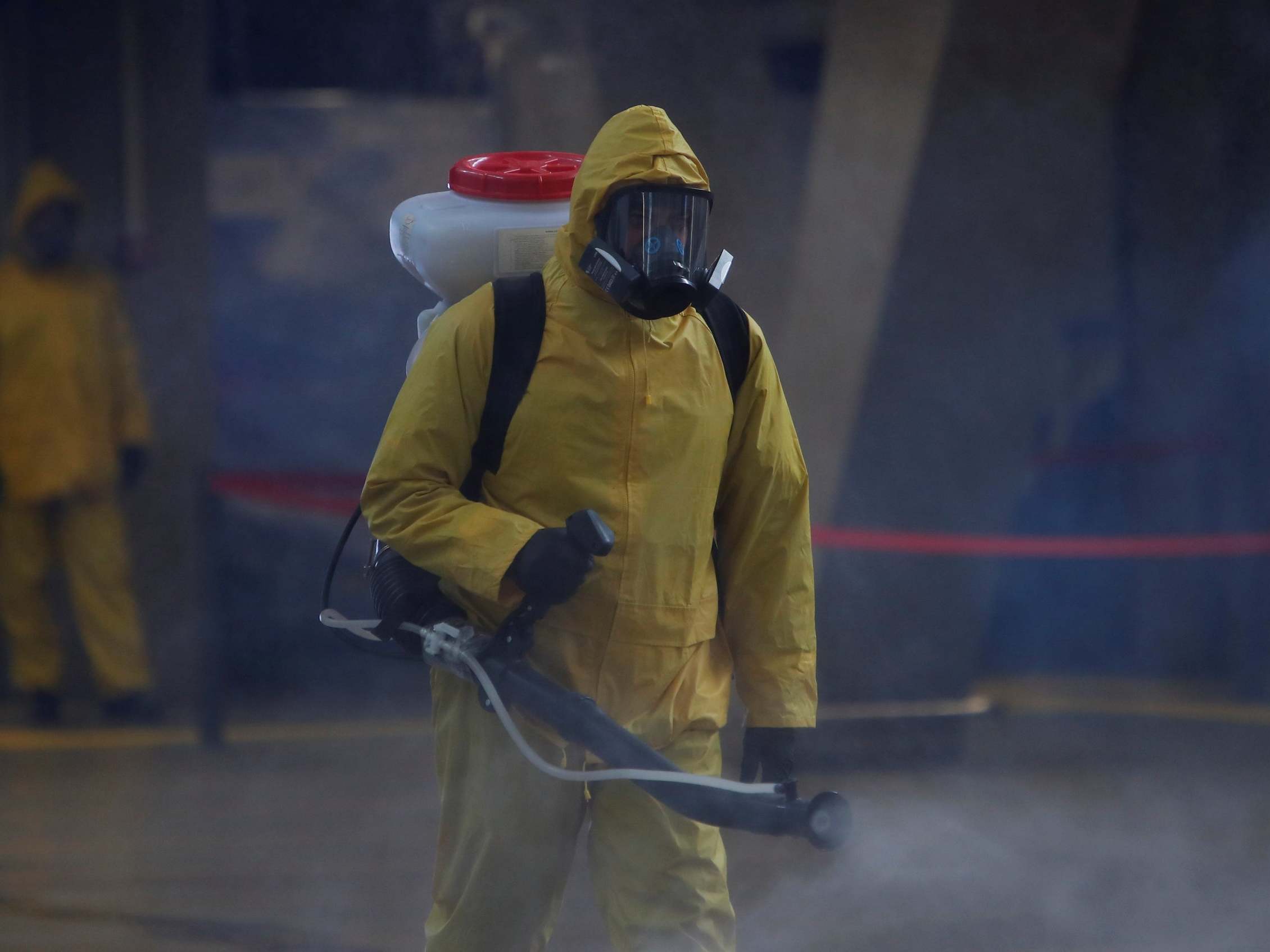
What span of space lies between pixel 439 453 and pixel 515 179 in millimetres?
482

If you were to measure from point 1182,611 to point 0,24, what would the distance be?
5066 mm

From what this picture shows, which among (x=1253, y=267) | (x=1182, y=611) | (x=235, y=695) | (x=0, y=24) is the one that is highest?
(x=0, y=24)

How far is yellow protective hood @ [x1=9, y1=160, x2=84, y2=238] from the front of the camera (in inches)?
206

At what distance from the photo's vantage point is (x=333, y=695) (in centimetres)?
572

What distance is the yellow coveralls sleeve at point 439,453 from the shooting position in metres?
2.09

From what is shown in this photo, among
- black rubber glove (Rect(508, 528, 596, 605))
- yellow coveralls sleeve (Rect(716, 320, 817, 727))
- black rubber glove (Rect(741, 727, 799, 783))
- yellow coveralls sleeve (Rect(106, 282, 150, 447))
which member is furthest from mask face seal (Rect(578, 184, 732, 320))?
yellow coveralls sleeve (Rect(106, 282, 150, 447))

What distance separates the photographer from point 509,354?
211cm

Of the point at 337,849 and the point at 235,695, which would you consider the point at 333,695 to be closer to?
the point at 235,695

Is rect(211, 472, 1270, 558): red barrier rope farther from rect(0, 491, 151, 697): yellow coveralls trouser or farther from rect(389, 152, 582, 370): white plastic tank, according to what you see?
rect(389, 152, 582, 370): white plastic tank

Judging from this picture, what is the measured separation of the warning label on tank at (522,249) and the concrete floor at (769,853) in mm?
1617

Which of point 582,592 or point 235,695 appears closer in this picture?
point 582,592

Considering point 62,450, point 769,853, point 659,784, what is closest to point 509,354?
point 659,784

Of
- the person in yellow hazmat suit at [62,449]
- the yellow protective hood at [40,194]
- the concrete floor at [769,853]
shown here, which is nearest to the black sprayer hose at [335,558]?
the concrete floor at [769,853]

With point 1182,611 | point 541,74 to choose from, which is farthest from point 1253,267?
point 541,74
